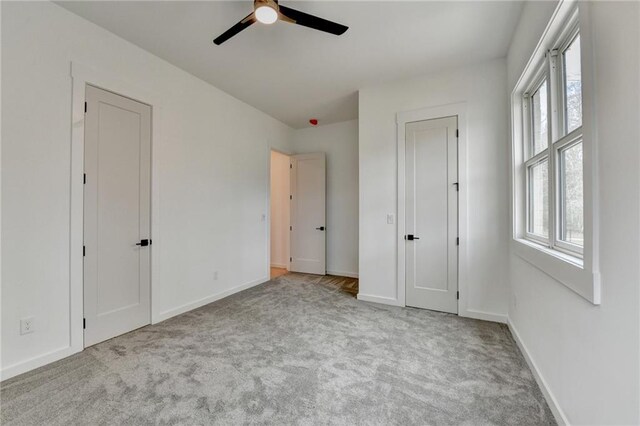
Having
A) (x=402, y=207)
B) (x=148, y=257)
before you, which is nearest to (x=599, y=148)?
(x=402, y=207)

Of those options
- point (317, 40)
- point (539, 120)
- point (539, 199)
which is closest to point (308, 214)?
point (317, 40)

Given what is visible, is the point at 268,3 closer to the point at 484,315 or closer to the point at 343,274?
the point at 484,315

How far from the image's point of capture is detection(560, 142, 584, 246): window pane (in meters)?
1.58

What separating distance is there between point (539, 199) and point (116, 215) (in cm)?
384

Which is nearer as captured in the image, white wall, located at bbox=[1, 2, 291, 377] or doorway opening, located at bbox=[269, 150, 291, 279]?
white wall, located at bbox=[1, 2, 291, 377]

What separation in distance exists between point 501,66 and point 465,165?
1.10 meters

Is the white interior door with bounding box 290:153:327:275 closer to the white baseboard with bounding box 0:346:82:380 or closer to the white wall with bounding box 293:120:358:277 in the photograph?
the white wall with bounding box 293:120:358:277

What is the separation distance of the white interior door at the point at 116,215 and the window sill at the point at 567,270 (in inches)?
135

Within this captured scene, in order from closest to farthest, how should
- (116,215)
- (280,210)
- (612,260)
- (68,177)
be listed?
(612,260)
(68,177)
(116,215)
(280,210)

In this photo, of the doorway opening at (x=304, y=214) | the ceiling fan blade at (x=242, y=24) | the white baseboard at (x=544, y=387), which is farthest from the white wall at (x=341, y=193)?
the ceiling fan blade at (x=242, y=24)

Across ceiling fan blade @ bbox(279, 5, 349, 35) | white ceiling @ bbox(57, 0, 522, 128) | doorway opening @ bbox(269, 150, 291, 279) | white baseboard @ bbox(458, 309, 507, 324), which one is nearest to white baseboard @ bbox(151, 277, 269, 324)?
doorway opening @ bbox(269, 150, 291, 279)

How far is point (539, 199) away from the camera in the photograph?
2361 mm

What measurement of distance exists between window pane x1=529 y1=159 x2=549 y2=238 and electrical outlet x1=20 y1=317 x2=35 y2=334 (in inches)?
157

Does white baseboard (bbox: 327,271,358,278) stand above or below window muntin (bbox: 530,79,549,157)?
below
